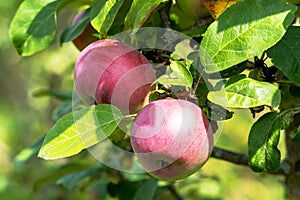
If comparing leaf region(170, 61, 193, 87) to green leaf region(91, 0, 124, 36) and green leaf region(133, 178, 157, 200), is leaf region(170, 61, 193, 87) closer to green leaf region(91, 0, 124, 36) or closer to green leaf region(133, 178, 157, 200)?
green leaf region(91, 0, 124, 36)

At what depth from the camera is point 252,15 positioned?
0.62 meters

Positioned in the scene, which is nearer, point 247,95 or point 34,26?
point 247,95

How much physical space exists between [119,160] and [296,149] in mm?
433

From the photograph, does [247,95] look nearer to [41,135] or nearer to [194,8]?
[194,8]

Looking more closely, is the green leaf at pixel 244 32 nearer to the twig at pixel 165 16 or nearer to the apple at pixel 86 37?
the twig at pixel 165 16

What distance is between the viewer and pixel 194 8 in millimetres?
740

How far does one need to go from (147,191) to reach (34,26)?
408mm

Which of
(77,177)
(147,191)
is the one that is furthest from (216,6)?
(77,177)

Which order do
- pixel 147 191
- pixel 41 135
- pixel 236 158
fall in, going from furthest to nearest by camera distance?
pixel 41 135
pixel 147 191
pixel 236 158

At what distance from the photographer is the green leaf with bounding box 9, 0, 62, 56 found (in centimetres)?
85

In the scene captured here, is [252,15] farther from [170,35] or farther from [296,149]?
[296,149]

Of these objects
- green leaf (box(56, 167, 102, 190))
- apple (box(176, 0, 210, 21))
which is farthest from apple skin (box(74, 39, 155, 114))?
green leaf (box(56, 167, 102, 190))

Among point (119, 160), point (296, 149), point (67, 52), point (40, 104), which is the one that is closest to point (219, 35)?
point (296, 149)

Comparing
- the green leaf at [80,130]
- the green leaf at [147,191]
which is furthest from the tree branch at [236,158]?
the green leaf at [80,130]
